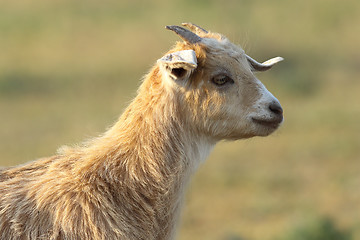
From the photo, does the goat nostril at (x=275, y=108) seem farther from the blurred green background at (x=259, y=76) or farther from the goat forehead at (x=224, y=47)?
the blurred green background at (x=259, y=76)

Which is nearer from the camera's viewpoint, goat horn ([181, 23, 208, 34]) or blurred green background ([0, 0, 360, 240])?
goat horn ([181, 23, 208, 34])

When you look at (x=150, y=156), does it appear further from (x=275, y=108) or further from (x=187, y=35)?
(x=275, y=108)

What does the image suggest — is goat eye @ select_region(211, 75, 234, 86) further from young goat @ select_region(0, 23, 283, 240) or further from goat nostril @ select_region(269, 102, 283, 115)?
goat nostril @ select_region(269, 102, 283, 115)

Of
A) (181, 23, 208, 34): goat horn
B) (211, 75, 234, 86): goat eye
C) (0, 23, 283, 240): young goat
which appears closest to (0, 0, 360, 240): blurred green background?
(181, 23, 208, 34): goat horn

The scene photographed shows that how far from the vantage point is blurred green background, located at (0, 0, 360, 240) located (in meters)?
18.5

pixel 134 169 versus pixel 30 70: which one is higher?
pixel 30 70

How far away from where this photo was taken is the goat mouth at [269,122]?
7.51m

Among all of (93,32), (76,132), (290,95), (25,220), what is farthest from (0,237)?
(93,32)

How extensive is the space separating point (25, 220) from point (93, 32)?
30.4 m

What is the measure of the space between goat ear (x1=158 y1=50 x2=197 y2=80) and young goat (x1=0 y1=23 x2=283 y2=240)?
0.01 meters

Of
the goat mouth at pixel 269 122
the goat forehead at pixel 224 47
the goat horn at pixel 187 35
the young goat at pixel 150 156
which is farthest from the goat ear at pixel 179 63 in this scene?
the goat mouth at pixel 269 122

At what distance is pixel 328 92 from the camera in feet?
98.3

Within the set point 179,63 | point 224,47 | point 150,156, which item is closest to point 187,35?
point 224,47

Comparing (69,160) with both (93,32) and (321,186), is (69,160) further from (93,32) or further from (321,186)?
(93,32)
